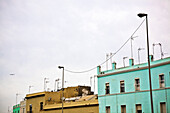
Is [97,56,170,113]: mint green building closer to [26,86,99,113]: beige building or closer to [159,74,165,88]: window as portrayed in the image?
[159,74,165,88]: window

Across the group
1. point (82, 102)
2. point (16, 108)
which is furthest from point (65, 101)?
point (16, 108)

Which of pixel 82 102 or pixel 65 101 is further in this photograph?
pixel 65 101

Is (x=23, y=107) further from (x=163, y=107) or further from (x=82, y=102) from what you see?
(x=163, y=107)

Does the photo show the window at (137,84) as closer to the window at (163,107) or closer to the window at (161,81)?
the window at (161,81)

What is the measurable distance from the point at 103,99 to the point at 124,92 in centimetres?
425

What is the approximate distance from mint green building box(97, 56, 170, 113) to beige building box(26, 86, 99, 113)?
14.1ft

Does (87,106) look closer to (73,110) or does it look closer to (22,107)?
(73,110)

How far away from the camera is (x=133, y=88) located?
1430 inches

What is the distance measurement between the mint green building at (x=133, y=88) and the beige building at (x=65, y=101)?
169 inches

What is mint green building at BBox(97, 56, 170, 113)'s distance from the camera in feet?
106

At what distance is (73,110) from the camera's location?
149 ft

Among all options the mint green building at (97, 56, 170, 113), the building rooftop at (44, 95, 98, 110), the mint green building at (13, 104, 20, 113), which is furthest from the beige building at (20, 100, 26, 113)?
the mint green building at (97, 56, 170, 113)

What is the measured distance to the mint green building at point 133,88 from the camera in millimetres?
32438

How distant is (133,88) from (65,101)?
17.6 m
